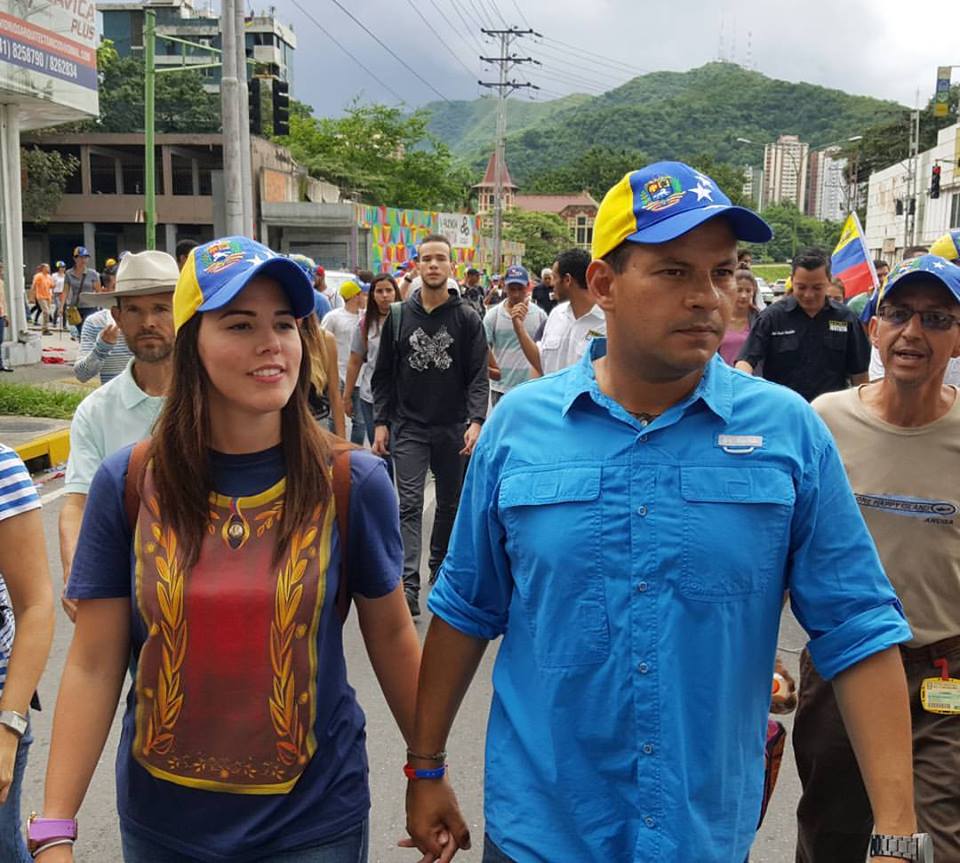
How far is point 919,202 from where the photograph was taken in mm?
68312

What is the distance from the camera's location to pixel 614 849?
1.97 meters

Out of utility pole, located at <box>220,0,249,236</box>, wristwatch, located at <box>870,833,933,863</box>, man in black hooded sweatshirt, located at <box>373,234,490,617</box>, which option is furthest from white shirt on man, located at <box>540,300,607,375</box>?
utility pole, located at <box>220,0,249,236</box>

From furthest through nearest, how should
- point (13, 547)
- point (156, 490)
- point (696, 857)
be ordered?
point (13, 547)
point (156, 490)
point (696, 857)

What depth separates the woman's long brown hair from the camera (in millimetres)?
2197

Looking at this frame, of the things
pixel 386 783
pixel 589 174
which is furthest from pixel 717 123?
pixel 386 783

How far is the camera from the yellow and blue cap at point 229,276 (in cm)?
221

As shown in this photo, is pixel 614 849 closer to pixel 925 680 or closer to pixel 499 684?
pixel 499 684

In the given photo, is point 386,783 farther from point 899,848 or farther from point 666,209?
point 666,209

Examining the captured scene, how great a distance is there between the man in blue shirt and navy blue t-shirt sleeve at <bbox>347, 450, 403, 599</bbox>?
0.32 m

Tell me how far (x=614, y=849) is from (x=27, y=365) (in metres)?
Answer: 19.1

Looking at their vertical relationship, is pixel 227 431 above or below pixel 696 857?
above

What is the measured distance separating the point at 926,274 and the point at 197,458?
2.12 meters

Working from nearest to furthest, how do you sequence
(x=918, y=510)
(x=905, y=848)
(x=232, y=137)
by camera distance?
(x=905, y=848), (x=918, y=510), (x=232, y=137)

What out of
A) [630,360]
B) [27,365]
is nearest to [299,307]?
[630,360]
